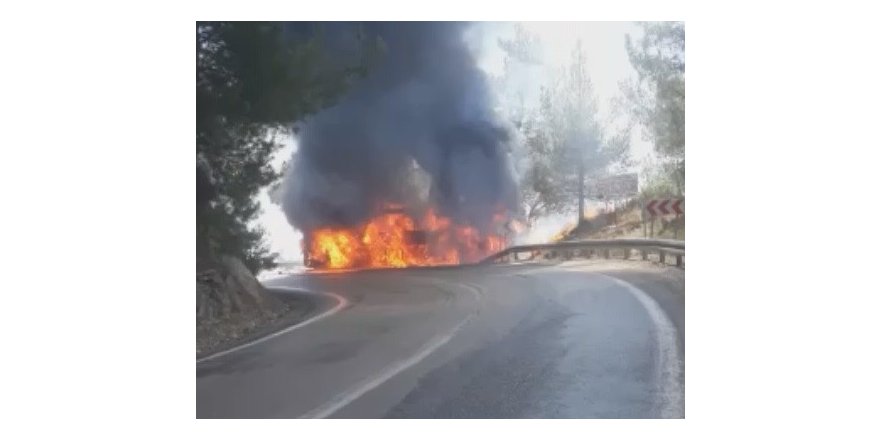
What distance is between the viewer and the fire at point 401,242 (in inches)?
184

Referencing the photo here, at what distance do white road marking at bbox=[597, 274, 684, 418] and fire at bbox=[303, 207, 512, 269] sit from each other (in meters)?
0.95

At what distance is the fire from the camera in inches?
184

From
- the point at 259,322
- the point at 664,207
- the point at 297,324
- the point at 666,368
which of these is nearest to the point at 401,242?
the point at 297,324

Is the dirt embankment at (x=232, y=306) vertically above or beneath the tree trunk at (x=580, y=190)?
beneath

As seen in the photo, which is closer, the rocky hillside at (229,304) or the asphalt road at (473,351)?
the asphalt road at (473,351)

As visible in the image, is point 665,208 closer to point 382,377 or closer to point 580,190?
point 580,190

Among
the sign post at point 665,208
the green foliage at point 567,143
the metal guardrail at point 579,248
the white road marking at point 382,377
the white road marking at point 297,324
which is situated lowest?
the white road marking at point 382,377

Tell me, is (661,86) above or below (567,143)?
above

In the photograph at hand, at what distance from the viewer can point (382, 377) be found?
4.35 m

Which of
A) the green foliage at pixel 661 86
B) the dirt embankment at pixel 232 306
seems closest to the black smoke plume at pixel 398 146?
the dirt embankment at pixel 232 306

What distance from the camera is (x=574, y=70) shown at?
453cm

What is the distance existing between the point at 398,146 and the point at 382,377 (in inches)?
50.5

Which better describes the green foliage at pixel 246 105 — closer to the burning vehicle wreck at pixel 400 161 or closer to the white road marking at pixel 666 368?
the burning vehicle wreck at pixel 400 161
